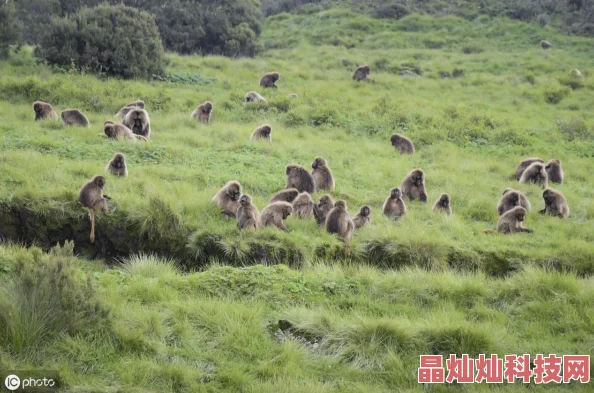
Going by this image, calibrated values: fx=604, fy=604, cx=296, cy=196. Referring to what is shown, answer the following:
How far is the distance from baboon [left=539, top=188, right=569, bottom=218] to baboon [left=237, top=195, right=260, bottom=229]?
6.04 meters

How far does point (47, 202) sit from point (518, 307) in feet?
24.7

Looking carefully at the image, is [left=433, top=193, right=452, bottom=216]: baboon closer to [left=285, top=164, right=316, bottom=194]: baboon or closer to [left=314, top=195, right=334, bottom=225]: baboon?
[left=314, top=195, right=334, bottom=225]: baboon

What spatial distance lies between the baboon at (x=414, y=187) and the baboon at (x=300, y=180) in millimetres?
1975

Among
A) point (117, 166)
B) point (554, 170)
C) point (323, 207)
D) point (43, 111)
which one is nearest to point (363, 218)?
point (323, 207)

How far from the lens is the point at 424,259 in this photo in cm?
982

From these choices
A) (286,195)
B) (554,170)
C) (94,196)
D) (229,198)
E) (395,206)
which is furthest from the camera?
(554,170)

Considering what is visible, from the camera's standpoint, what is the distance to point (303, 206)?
11031 millimetres

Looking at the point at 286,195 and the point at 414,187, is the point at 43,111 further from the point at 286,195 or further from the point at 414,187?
the point at 414,187

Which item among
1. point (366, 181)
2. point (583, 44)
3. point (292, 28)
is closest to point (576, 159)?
point (366, 181)

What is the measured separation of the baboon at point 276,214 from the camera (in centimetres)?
1009

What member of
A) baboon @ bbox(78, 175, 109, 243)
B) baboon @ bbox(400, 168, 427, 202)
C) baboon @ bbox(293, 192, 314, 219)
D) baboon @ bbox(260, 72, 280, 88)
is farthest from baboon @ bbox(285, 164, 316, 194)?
baboon @ bbox(260, 72, 280, 88)

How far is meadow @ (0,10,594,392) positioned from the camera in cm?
614

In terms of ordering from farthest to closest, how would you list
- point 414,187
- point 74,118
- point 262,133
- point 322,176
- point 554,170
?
point 262,133 < point 74,118 < point 554,170 < point 414,187 < point 322,176

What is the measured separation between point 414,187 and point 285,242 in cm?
416
